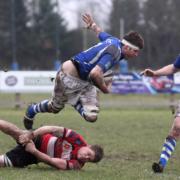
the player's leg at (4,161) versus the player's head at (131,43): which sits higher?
the player's head at (131,43)

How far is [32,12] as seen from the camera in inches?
2330

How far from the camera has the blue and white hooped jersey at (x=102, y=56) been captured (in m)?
8.29

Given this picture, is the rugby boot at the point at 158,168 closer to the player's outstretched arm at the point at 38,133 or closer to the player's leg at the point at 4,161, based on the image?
the player's outstretched arm at the point at 38,133

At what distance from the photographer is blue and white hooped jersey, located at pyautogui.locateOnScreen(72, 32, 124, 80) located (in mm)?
8289

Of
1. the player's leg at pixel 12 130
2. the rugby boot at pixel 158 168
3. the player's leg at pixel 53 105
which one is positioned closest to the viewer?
the player's leg at pixel 12 130

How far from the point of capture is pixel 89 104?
353 inches

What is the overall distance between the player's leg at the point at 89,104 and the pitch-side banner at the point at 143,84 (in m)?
16.0

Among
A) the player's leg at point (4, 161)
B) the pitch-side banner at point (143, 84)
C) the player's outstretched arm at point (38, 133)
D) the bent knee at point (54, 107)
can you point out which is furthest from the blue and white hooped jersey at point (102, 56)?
the pitch-side banner at point (143, 84)

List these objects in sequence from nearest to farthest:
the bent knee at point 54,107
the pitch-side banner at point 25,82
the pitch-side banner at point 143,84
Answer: the bent knee at point 54,107, the pitch-side banner at point 25,82, the pitch-side banner at point 143,84

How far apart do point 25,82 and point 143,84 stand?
206 inches

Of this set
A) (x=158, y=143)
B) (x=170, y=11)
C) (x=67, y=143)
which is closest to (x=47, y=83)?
(x=158, y=143)

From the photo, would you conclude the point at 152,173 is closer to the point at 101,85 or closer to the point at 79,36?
the point at 101,85

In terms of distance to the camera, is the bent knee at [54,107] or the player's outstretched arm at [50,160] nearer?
the player's outstretched arm at [50,160]

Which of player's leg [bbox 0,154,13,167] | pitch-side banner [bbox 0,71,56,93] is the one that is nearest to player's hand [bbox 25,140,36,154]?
player's leg [bbox 0,154,13,167]
